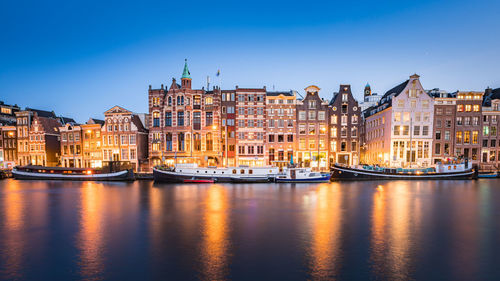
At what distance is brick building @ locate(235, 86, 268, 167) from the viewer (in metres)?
61.0

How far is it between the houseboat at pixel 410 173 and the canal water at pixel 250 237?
17.3 metres

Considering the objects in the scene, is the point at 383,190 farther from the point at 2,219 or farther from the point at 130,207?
the point at 2,219

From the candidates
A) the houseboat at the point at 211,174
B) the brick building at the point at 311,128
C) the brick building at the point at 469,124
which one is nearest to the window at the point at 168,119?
the houseboat at the point at 211,174

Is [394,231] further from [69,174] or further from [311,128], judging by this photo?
[69,174]

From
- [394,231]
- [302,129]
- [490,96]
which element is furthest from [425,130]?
[394,231]

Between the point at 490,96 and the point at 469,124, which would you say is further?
the point at 490,96

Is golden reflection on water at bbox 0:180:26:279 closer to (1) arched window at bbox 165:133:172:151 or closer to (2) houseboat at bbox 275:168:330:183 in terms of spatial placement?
(1) arched window at bbox 165:133:172:151

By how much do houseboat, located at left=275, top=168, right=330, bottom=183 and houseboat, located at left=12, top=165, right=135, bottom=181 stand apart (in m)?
31.7

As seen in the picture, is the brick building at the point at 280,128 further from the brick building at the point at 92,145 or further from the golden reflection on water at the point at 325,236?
the brick building at the point at 92,145

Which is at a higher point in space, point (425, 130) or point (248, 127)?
point (248, 127)

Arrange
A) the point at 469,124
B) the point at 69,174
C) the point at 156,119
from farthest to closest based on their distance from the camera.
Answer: the point at 469,124 < the point at 156,119 < the point at 69,174

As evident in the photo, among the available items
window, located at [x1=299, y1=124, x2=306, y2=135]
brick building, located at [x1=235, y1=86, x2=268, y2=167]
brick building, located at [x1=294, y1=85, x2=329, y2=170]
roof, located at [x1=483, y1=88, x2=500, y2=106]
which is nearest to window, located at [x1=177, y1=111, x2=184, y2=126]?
brick building, located at [x1=235, y1=86, x2=268, y2=167]

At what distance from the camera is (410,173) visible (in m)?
53.1

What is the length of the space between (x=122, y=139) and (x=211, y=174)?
29.0 meters
